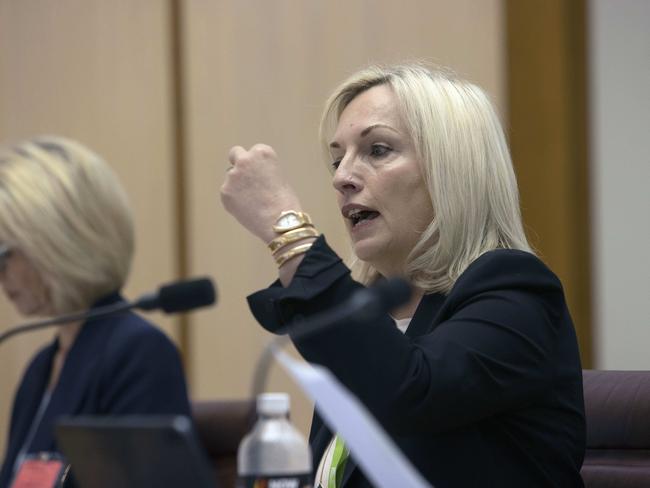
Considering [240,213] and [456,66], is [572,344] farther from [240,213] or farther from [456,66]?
[456,66]

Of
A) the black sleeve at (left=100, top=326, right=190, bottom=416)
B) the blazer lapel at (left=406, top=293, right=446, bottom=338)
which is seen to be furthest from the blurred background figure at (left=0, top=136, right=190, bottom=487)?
the blazer lapel at (left=406, top=293, right=446, bottom=338)

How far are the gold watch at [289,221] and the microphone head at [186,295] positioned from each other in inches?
15.9

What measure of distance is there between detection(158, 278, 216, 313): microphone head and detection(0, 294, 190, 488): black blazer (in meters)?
0.12

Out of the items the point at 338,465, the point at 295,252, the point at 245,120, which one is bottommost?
the point at 338,465

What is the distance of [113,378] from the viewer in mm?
1350

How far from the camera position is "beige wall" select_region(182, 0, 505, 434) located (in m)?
3.78

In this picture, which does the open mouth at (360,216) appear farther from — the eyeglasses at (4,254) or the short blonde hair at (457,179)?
the eyeglasses at (4,254)

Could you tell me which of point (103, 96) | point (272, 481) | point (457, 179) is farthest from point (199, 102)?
point (272, 481)

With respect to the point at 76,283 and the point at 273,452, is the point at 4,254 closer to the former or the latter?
the point at 76,283

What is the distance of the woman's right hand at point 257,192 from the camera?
5.51ft

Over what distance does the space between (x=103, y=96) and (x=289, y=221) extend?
261 centimetres

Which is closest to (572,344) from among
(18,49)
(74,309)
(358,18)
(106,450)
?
(74,309)

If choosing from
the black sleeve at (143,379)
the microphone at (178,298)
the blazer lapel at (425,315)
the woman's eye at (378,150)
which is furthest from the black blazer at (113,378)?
the woman's eye at (378,150)

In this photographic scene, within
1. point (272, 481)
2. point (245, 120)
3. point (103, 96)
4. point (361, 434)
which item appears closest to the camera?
point (361, 434)
